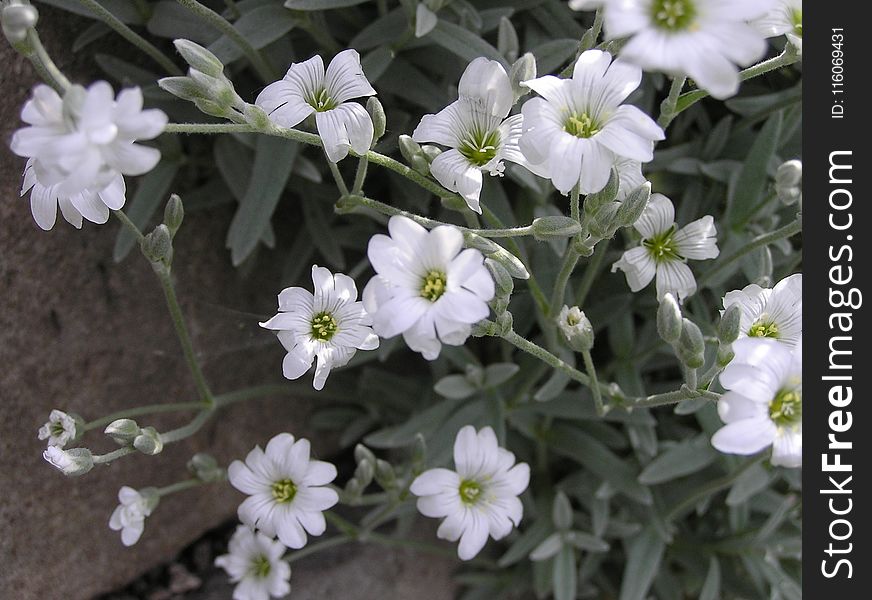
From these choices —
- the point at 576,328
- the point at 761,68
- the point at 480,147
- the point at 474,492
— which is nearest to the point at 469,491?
the point at 474,492

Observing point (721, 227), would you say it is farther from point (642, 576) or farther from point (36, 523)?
point (36, 523)

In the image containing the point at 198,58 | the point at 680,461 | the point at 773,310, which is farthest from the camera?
the point at 680,461

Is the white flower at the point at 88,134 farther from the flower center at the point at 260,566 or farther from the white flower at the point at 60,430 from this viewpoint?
the flower center at the point at 260,566

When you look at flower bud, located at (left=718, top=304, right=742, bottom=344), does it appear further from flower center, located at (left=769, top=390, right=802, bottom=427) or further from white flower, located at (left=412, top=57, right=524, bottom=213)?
white flower, located at (left=412, top=57, right=524, bottom=213)

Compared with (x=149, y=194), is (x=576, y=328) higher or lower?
lower

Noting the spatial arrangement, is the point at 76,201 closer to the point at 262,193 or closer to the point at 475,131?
the point at 262,193

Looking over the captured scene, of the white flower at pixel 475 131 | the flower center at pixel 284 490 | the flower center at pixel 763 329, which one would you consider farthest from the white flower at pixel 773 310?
the flower center at pixel 284 490
